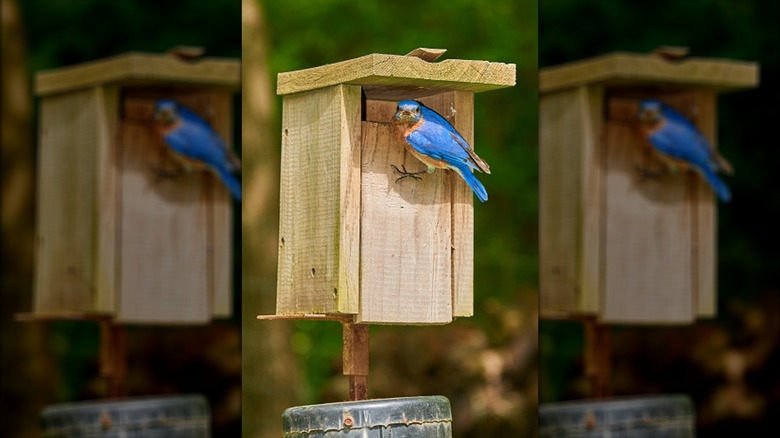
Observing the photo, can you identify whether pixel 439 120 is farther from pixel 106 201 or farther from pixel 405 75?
pixel 106 201

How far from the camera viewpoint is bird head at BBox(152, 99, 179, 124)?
4.00 meters

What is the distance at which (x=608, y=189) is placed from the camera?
395 cm

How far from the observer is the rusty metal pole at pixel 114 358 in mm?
4281

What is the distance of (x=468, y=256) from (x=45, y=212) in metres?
2.13

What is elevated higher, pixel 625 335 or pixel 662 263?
pixel 662 263

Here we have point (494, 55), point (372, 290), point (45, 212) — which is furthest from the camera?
point (494, 55)

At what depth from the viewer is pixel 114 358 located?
4312 millimetres

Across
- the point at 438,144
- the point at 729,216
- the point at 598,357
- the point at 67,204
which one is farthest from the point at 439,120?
the point at 729,216

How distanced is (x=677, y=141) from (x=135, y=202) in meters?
1.71

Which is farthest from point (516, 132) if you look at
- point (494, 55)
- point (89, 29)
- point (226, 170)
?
point (226, 170)

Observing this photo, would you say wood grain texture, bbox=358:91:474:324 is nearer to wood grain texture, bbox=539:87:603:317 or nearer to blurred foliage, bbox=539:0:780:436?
wood grain texture, bbox=539:87:603:317

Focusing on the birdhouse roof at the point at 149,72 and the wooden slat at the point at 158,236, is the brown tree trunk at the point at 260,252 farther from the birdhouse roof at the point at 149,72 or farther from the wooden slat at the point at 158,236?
the birdhouse roof at the point at 149,72

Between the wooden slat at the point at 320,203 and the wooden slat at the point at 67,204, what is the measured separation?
150 centimetres

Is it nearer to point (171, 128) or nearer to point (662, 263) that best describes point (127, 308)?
point (171, 128)
